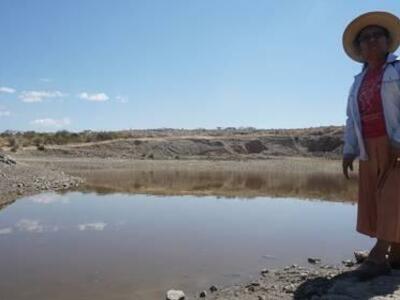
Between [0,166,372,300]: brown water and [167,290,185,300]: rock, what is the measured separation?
0.93 ft

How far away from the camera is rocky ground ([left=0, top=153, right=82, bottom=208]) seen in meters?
19.9

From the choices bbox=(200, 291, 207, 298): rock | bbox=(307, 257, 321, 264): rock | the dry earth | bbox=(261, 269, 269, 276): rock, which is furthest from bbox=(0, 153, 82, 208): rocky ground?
bbox=(200, 291, 207, 298): rock

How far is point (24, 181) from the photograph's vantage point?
74.3ft

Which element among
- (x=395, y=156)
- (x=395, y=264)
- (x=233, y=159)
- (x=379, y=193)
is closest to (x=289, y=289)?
(x=395, y=264)

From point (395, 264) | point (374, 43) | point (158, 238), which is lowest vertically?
point (158, 238)

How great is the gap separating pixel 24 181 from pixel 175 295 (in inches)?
654

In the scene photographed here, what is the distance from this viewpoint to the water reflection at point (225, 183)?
73.6ft

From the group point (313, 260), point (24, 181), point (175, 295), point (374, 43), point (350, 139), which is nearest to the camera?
point (374, 43)

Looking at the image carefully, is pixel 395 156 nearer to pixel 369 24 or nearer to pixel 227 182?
pixel 369 24

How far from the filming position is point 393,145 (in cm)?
552

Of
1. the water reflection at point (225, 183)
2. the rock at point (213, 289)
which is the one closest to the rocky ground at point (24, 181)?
the water reflection at point (225, 183)

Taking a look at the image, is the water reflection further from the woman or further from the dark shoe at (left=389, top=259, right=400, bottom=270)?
the woman

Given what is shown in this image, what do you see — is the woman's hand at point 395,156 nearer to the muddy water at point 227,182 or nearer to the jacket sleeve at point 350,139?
the jacket sleeve at point 350,139

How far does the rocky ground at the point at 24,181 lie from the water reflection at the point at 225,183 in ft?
3.57
